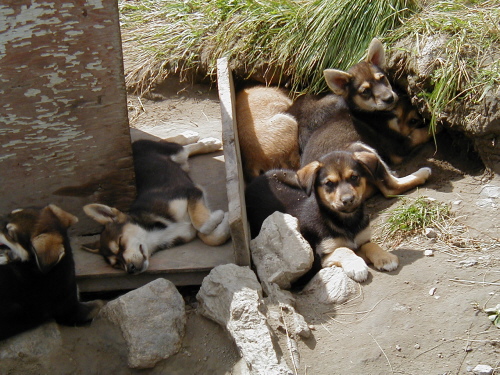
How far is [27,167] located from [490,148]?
171 inches

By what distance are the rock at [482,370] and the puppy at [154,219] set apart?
2.38 metres

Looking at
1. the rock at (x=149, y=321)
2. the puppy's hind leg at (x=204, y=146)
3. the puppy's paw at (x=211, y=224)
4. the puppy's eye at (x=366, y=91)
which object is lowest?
the rock at (x=149, y=321)

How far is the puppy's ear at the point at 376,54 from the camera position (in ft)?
23.0

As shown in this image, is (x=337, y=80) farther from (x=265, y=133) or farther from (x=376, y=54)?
(x=265, y=133)

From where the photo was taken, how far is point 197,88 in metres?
8.57

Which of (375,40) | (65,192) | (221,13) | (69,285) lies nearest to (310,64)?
(375,40)

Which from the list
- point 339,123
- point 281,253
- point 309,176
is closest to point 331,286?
point 281,253

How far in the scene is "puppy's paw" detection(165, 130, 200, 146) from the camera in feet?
24.2

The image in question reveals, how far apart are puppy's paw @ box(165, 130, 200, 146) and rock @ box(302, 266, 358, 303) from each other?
2.61 m

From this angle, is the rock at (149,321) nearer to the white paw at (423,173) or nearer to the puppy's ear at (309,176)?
the puppy's ear at (309,176)

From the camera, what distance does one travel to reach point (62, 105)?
17.6 ft

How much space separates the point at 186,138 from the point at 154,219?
1.70 metres

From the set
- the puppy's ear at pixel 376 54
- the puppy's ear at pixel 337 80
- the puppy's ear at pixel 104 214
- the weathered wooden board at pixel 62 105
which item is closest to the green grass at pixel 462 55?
the puppy's ear at pixel 376 54

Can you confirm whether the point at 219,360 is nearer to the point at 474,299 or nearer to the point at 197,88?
the point at 474,299
